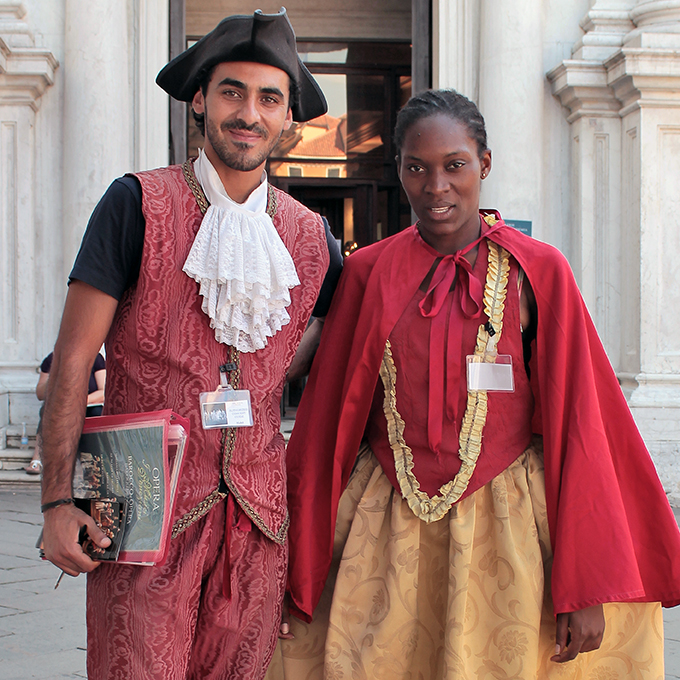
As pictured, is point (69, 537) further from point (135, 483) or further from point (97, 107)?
point (97, 107)

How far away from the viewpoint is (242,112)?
5.68 ft

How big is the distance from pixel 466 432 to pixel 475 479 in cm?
11

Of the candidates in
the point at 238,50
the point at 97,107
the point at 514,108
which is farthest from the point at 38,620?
the point at 514,108

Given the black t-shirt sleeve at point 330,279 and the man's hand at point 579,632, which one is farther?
the black t-shirt sleeve at point 330,279

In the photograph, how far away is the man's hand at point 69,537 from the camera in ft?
5.02

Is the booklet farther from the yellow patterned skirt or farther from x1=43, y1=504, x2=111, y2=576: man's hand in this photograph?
the yellow patterned skirt

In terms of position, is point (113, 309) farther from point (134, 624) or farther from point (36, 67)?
point (36, 67)

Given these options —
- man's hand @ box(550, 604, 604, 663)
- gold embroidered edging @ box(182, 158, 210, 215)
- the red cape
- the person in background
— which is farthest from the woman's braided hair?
the person in background

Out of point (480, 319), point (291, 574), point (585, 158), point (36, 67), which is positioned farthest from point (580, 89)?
point (291, 574)

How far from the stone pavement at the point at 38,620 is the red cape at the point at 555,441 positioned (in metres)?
1.38

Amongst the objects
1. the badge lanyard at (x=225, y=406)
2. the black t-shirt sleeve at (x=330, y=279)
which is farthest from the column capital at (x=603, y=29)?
the badge lanyard at (x=225, y=406)

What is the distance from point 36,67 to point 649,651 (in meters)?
5.59

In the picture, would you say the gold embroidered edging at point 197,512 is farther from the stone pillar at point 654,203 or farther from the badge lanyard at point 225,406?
the stone pillar at point 654,203

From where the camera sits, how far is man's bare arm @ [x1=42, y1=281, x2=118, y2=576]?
156 cm
